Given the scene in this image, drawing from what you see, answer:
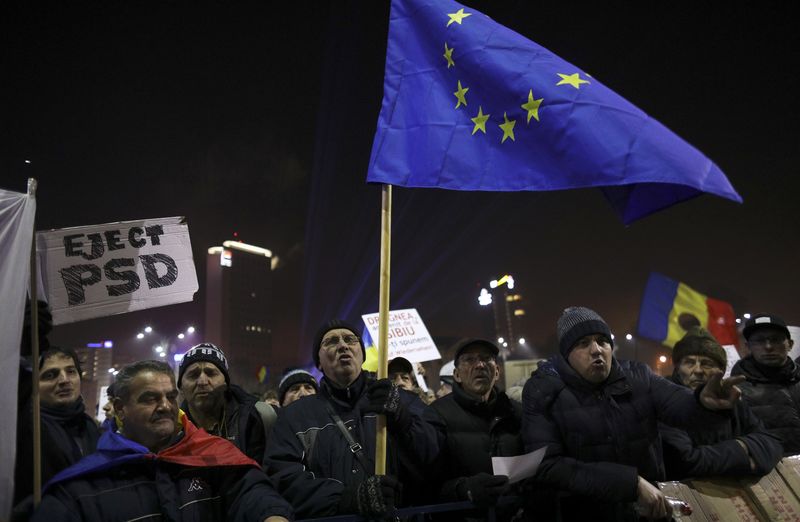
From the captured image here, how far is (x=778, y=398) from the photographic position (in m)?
5.77

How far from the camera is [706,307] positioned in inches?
517

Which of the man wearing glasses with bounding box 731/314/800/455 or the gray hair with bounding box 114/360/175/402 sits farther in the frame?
the man wearing glasses with bounding box 731/314/800/455

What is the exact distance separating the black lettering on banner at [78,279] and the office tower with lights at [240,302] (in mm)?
115688

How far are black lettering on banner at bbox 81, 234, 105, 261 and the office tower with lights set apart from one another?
11558 cm

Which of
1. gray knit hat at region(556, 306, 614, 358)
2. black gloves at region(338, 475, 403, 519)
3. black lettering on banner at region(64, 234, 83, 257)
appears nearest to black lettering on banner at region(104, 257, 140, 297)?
black lettering on banner at region(64, 234, 83, 257)

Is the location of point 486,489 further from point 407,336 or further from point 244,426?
point 407,336

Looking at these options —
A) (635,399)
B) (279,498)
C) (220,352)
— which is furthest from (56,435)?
(635,399)

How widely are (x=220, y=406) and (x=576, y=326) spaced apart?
3158 mm

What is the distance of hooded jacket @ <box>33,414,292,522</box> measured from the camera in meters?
3.40

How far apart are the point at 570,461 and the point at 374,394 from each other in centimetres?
145

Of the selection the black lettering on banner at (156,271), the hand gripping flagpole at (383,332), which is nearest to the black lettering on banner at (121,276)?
the black lettering on banner at (156,271)

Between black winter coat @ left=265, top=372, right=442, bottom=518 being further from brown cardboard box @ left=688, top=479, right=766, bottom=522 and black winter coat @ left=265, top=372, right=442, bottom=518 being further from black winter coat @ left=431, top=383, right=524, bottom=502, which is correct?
brown cardboard box @ left=688, top=479, right=766, bottom=522

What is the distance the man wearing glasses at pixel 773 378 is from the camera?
568 centimetres

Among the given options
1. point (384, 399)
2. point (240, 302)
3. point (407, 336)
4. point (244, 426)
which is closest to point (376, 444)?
point (384, 399)
